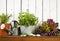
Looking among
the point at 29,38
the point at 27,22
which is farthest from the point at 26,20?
the point at 29,38

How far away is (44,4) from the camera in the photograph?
2.13 metres

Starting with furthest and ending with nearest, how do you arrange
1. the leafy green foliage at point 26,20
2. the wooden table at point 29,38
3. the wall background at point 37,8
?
the wall background at point 37,8
the leafy green foliage at point 26,20
the wooden table at point 29,38

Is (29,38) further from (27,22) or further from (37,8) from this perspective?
(37,8)

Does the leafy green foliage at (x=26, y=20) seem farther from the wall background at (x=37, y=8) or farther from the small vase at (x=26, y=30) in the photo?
the wall background at (x=37, y=8)

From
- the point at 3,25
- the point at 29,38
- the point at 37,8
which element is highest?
the point at 37,8

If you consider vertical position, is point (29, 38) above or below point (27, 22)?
below

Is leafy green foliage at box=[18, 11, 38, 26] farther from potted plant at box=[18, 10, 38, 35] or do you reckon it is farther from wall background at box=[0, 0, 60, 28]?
wall background at box=[0, 0, 60, 28]

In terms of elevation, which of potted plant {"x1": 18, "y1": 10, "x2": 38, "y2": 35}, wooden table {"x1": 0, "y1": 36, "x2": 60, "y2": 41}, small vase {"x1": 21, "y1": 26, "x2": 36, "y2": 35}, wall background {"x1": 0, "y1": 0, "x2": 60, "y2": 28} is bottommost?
wooden table {"x1": 0, "y1": 36, "x2": 60, "y2": 41}

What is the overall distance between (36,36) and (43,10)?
539mm

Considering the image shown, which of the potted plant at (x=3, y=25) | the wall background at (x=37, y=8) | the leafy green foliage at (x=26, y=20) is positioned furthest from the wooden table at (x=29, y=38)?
the wall background at (x=37, y=8)

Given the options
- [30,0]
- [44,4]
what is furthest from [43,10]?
[30,0]

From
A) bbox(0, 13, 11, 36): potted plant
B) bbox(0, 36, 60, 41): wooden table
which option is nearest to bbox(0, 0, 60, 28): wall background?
bbox(0, 13, 11, 36): potted plant

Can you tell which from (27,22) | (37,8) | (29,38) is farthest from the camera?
(37,8)

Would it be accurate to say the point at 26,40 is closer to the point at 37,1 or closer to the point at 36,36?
the point at 36,36
